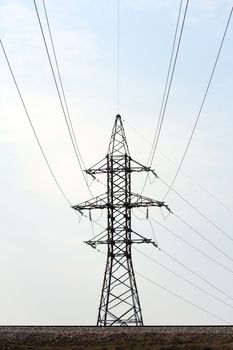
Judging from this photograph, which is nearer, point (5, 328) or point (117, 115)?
point (5, 328)

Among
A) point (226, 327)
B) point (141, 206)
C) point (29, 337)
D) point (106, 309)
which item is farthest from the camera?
point (141, 206)

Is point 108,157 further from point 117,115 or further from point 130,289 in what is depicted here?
point 130,289

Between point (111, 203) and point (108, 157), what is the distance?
2.92 meters

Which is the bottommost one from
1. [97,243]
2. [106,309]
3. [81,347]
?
[81,347]

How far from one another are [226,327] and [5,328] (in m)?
8.27

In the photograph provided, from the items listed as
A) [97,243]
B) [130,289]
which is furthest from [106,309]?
[97,243]

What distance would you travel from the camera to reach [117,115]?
40.2 m

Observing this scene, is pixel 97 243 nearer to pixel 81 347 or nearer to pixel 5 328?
pixel 5 328

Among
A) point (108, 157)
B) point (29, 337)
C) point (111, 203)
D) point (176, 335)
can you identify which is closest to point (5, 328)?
point (29, 337)

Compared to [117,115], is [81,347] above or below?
below

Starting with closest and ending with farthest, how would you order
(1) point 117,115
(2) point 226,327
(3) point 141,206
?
(2) point 226,327, (3) point 141,206, (1) point 117,115

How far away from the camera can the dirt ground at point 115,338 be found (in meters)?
22.2

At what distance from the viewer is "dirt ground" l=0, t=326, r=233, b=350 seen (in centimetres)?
2225

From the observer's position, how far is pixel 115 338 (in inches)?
920
